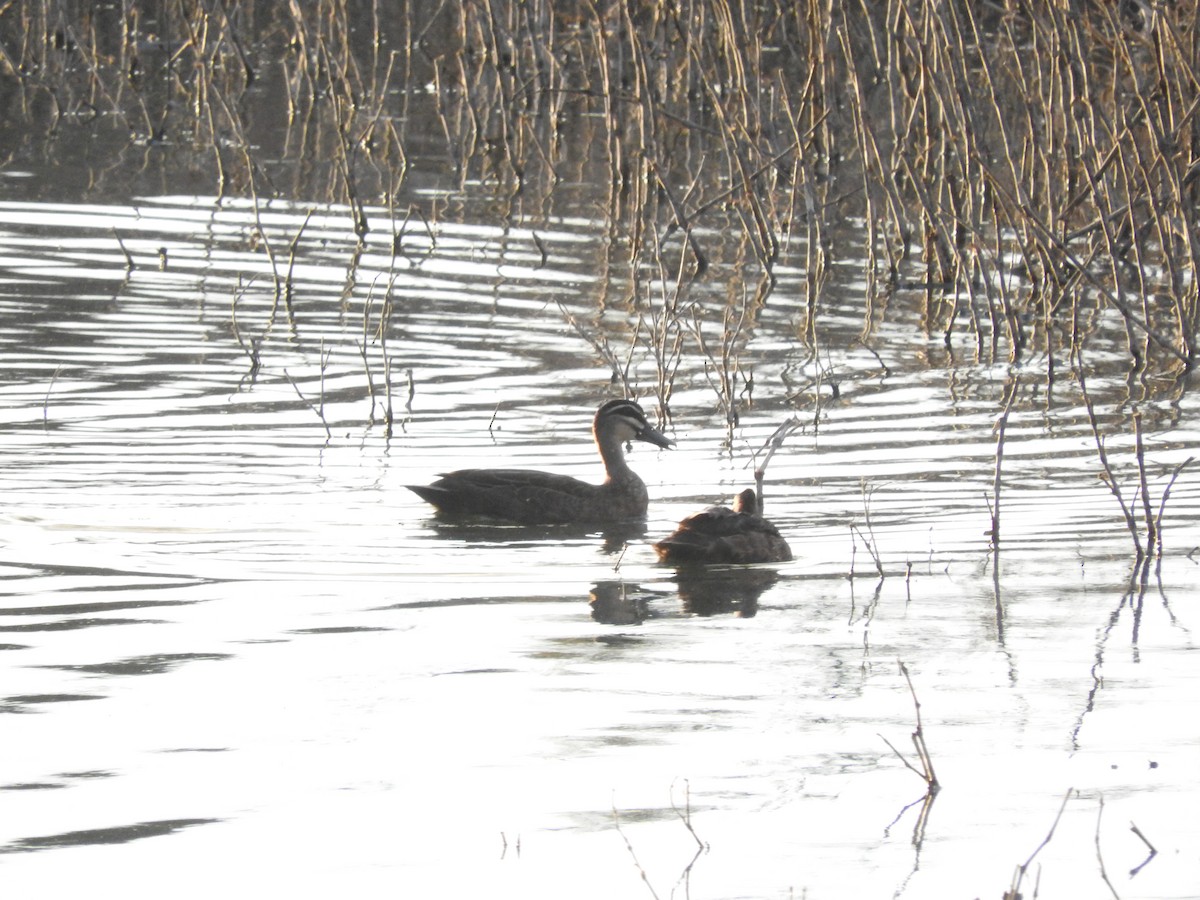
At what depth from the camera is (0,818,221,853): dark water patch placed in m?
4.29

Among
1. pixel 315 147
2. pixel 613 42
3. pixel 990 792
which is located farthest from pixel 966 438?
pixel 315 147

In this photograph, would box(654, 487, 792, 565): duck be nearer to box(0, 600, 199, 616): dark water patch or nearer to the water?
the water

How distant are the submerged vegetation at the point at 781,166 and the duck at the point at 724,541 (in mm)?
844

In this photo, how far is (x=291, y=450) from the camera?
9.08 meters

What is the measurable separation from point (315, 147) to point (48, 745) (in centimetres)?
1613

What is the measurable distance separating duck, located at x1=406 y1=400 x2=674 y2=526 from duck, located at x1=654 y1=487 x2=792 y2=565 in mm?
860

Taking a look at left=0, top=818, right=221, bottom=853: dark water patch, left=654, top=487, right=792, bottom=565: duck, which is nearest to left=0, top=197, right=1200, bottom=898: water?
left=0, top=818, right=221, bottom=853: dark water patch

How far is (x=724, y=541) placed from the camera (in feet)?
23.2

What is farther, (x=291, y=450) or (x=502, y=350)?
(x=502, y=350)

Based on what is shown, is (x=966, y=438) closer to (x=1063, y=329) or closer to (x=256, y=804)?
(x=1063, y=329)

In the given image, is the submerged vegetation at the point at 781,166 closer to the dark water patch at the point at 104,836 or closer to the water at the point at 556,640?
the water at the point at 556,640

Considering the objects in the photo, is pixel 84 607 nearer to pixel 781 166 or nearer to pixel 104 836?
pixel 104 836

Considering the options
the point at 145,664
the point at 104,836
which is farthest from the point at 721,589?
the point at 104,836

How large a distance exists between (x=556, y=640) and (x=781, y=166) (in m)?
8.92
